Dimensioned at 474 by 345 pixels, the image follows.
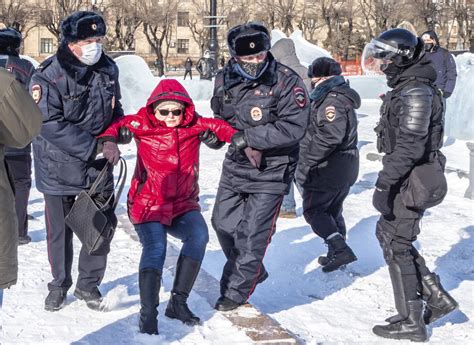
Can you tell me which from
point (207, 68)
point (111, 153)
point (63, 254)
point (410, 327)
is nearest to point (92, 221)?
point (111, 153)

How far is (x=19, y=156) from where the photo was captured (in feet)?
21.8

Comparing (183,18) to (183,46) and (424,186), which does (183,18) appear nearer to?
(183,46)

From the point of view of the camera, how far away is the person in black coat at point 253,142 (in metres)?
4.80

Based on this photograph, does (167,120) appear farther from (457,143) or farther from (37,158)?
(457,143)

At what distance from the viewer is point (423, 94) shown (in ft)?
15.0

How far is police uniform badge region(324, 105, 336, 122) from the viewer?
618 cm

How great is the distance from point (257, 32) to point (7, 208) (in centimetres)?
210

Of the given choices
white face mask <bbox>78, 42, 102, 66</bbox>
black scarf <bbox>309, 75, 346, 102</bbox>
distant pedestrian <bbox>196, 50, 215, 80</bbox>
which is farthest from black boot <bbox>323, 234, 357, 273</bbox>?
distant pedestrian <bbox>196, 50, 215, 80</bbox>

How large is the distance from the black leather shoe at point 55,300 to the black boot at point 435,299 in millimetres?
2156

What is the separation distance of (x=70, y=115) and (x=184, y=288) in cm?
118

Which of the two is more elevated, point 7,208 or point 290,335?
point 7,208

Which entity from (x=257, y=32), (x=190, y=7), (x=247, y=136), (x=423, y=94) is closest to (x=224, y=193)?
(x=247, y=136)

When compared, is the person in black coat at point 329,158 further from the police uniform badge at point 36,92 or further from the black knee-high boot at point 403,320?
the police uniform badge at point 36,92

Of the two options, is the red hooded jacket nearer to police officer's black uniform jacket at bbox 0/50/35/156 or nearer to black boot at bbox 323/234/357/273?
black boot at bbox 323/234/357/273
